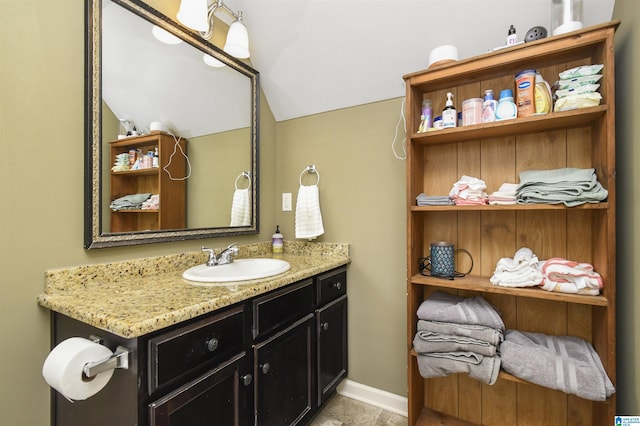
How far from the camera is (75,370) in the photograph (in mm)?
756

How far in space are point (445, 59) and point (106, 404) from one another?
1.84 m

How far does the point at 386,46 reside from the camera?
1.56m

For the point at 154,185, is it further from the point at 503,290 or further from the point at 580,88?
the point at 580,88

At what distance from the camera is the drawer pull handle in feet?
3.14

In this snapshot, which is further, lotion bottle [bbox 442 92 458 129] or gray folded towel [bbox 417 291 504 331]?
lotion bottle [bbox 442 92 458 129]

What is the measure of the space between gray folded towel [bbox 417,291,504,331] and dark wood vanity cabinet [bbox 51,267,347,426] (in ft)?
1.84

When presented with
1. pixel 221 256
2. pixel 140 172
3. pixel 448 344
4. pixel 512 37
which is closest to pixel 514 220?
pixel 448 344

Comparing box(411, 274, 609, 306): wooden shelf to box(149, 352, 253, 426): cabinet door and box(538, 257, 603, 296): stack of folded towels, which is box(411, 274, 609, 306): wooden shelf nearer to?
box(538, 257, 603, 296): stack of folded towels

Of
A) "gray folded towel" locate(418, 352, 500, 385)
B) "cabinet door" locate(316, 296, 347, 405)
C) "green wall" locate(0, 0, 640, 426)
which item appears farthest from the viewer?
"cabinet door" locate(316, 296, 347, 405)

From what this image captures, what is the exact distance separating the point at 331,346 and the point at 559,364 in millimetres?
1050

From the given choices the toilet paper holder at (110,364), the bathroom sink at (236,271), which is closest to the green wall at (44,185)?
the bathroom sink at (236,271)

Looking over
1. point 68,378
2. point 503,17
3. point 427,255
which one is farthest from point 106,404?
point 503,17

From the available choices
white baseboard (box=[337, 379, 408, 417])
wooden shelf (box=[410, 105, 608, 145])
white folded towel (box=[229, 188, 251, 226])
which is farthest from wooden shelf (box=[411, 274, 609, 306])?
white folded towel (box=[229, 188, 251, 226])

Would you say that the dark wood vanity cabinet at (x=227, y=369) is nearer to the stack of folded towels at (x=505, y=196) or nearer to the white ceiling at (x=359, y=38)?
the stack of folded towels at (x=505, y=196)
